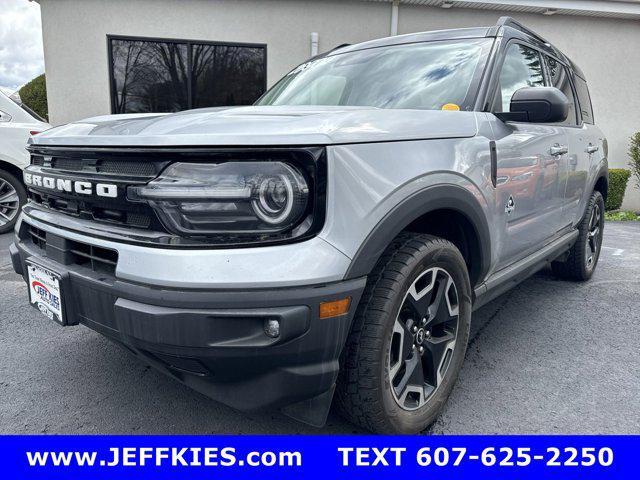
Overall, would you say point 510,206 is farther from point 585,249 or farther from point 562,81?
point 585,249

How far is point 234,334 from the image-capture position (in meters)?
1.49

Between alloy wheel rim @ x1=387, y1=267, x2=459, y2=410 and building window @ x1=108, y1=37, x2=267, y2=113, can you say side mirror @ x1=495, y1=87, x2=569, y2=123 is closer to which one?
alloy wheel rim @ x1=387, y1=267, x2=459, y2=410

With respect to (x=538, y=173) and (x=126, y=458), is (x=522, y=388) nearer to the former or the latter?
(x=538, y=173)

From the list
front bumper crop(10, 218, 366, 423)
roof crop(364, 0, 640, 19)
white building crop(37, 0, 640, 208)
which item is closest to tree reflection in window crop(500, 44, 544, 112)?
front bumper crop(10, 218, 366, 423)

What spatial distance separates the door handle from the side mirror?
21.8 inches

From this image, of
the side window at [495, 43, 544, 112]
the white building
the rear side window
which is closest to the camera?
the side window at [495, 43, 544, 112]

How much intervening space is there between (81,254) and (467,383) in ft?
5.97

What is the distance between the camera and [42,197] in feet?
7.02

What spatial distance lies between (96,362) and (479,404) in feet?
6.24

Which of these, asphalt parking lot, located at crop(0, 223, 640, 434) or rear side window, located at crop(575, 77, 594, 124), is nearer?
asphalt parking lot, located at crop(0, 223, 640, 434)

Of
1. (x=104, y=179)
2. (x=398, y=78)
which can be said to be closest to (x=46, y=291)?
(x=104, y=179)

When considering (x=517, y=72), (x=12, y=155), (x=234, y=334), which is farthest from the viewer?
(x=12, y=155)

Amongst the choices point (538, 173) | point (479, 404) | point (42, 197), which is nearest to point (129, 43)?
point (42, 197)

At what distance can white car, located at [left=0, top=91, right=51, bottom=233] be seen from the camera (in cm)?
560
